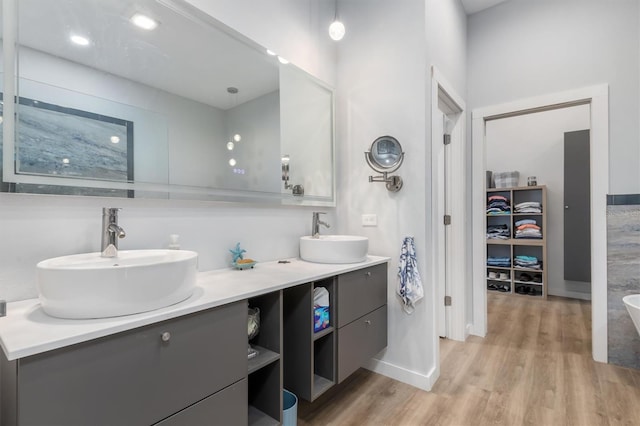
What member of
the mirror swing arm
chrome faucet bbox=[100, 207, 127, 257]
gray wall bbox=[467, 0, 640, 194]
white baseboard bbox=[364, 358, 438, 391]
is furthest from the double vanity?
gray wall bbox=[467, 0, 640, 194]

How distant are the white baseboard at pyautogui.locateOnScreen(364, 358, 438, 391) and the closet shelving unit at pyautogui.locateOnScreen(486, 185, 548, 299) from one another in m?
2.84

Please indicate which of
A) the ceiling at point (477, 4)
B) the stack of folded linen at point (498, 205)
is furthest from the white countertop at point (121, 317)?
the stack of folded linen at point (498, 205)

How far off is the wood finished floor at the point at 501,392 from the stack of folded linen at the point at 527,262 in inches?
58.5

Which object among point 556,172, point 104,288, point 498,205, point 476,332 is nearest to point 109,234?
point 104,288

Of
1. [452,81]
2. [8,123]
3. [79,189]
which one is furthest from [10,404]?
[452,81]

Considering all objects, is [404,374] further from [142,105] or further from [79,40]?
[79,40]

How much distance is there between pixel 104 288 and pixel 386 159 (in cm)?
169

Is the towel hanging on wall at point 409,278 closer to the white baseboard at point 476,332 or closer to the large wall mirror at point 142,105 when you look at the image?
the large wall mirror at point 142,105

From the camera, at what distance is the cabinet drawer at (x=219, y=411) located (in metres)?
0.97

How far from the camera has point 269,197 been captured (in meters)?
1.83

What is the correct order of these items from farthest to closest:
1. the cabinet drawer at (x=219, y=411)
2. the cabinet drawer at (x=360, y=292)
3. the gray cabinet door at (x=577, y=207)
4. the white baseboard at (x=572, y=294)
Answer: the white baseboard at (x=572, y=294) < the gray cabinet door at (x=577, y=207) < the cabinet drawer at (x=360, y=292) < the cabinet drawer at (x=219, y=411)

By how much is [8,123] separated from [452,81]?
2638mm

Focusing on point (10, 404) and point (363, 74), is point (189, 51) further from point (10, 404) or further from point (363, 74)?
point (10, 404)

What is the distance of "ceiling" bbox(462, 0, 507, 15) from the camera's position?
2717 mm
